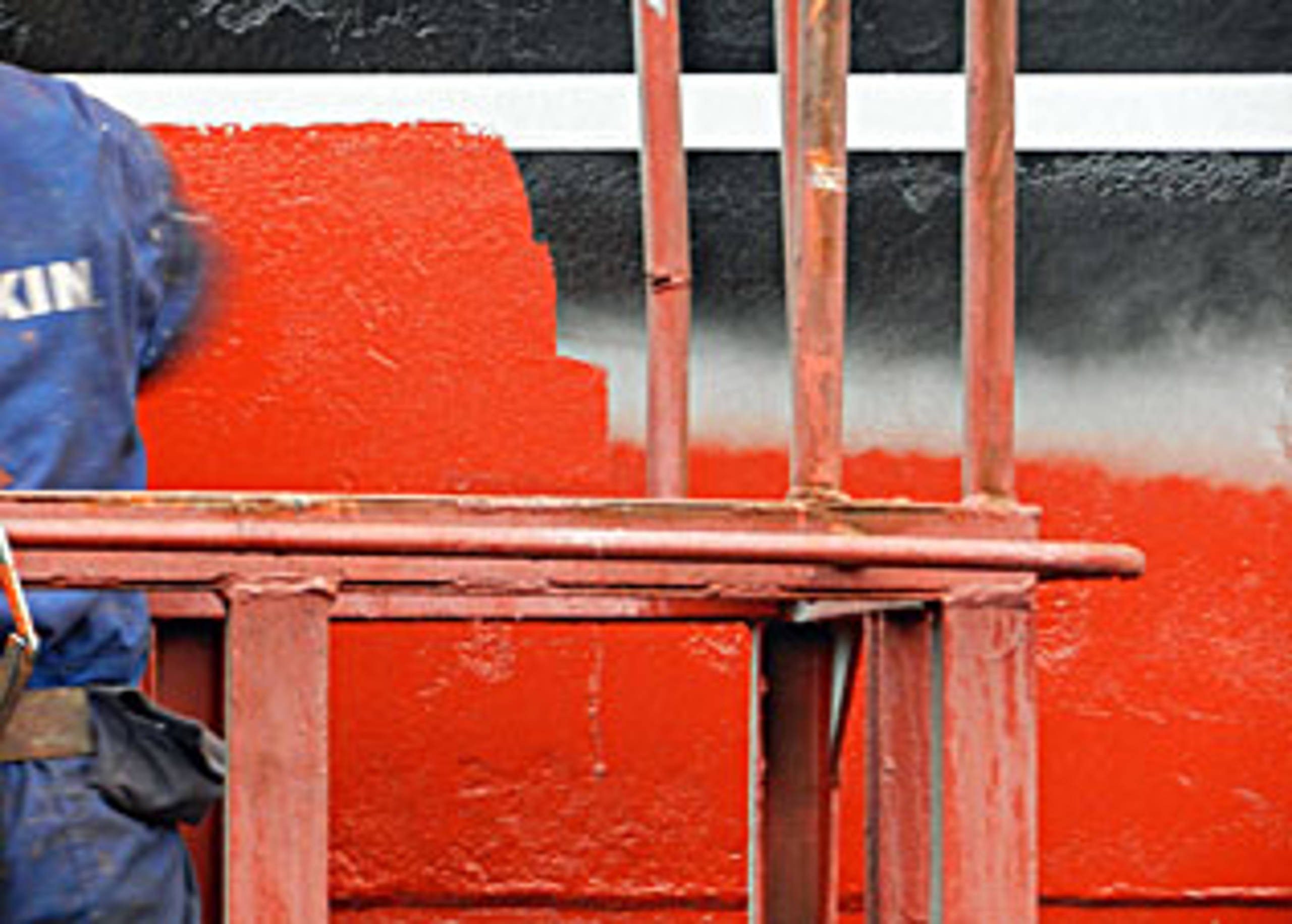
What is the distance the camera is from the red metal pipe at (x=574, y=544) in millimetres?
1473

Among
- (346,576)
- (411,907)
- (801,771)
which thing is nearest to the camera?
(346,576)

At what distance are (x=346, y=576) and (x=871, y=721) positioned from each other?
1.85ft

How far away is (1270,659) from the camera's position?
322 cm

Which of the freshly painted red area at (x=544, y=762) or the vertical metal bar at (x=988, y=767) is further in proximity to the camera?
the freshly painted red area at (x=544, y=762)

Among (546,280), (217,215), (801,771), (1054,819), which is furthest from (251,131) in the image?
(1054,819)

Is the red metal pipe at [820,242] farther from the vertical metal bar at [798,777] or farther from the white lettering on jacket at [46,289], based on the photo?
the white lettering on jacket at [46,289]

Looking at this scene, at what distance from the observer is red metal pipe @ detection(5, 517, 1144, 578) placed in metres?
1.47

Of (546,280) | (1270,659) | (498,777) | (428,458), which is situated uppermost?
(546,280)

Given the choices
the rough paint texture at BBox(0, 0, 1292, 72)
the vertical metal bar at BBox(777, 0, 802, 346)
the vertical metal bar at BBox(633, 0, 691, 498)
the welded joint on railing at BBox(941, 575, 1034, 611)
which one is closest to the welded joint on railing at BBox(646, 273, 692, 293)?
the vertical metal bar at BBox(633, 0, 691, 498)

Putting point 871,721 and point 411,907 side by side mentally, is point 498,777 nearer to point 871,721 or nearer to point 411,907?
point 411,907

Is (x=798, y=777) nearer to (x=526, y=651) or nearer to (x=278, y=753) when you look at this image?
(x=278, y=753)

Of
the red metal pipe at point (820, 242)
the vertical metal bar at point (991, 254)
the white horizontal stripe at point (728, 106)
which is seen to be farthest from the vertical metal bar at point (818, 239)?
the white horizontal stripe at point (728, 106)

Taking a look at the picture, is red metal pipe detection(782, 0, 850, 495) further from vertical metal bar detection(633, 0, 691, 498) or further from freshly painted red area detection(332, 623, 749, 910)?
freshly painted red area detection(332, 623, 749, 910)

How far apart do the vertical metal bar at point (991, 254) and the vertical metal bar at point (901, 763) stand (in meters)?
0.17
